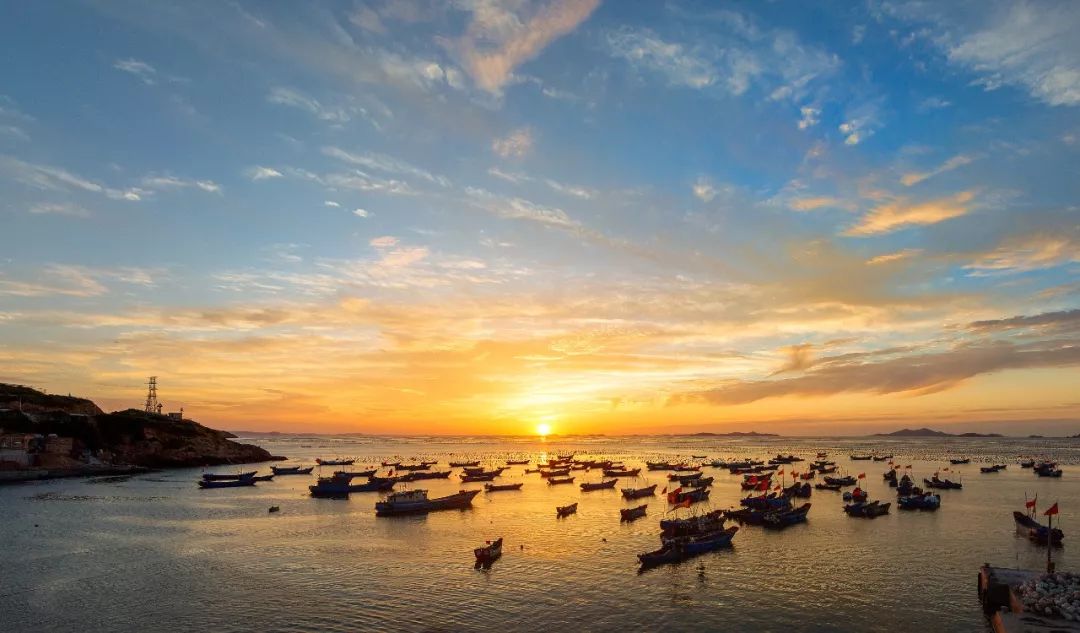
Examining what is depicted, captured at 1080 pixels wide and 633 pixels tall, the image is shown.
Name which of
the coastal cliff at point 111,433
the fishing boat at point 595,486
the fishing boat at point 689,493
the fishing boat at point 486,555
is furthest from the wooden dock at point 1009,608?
the coastal cliff at point 111,433

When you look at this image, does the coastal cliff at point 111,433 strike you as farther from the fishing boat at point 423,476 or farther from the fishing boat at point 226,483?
the fishing boat at point 423,476

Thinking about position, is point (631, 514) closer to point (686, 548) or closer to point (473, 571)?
point (686, 548)

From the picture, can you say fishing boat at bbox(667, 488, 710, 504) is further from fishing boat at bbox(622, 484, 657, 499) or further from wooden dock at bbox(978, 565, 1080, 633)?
wooden dock at bbox(978, 565, 1080, 633)

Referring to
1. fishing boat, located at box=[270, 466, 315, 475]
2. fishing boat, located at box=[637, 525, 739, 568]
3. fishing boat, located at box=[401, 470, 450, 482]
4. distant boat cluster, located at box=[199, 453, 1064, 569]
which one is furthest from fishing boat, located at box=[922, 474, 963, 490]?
fishing boat, located at box=[270, 466, 315, 475]

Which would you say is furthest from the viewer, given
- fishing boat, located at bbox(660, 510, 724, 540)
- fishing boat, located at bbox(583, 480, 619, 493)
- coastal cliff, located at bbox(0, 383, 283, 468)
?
coastal cliff, located at bbox(0, 383, 283, 468)

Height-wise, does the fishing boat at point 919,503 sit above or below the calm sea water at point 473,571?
above

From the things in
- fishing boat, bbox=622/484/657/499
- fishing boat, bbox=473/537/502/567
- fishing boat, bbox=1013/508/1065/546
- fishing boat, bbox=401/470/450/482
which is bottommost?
fishing boat, bbox=401/470/450/482
